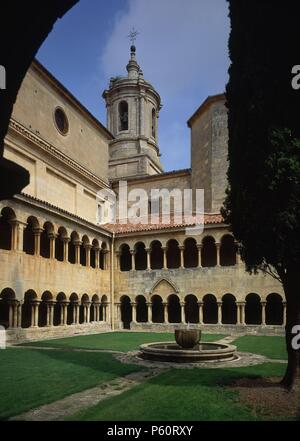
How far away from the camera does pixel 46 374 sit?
11.0m

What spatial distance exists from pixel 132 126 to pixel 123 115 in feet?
6.37

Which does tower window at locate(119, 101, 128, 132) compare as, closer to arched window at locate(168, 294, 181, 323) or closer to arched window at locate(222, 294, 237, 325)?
arched window at locate(168, 294, 181, 323)

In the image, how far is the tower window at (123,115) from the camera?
4419 cm

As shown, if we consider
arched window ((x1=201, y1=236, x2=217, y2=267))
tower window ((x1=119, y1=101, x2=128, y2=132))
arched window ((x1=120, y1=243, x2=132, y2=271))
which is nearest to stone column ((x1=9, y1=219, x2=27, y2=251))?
arched window ((x1=120, y1=243, x2=132, y2=271))

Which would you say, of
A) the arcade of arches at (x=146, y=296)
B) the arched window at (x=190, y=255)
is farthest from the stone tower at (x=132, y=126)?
the arched window at (x=190, y=255)

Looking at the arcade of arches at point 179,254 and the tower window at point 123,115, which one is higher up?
the tower window at point 123,115

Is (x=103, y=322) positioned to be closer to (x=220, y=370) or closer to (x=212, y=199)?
(x=212, y=199)

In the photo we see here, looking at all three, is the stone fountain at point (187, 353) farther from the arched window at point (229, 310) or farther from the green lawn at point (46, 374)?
the arched window at point (229, 310)

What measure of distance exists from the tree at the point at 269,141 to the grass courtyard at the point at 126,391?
6.14 feet

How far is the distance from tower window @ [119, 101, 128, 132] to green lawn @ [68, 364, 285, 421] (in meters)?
36.2

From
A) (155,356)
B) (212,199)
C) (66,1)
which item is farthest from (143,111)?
(66,1)

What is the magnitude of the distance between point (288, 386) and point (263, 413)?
1.73 metres

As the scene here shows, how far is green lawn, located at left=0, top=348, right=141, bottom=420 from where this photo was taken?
8.29 meters

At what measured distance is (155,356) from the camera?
44.4 ft
